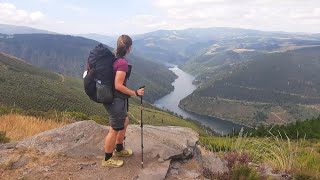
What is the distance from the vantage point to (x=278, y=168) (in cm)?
795

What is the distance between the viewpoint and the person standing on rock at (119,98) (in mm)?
7477

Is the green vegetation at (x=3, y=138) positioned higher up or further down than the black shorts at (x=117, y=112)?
further down

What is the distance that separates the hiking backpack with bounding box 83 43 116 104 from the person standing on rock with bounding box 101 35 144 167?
0.13 meters

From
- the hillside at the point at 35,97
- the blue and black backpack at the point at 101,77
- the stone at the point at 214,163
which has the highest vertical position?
the blue and black backpack at the point at 101,77

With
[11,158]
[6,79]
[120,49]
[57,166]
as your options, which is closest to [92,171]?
[57,166]

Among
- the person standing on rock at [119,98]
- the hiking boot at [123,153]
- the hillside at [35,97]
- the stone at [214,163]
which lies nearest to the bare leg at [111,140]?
the person standing on rock at [119,98]

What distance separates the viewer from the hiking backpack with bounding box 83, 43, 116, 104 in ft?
24.7

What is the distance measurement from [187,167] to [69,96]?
11404 cm

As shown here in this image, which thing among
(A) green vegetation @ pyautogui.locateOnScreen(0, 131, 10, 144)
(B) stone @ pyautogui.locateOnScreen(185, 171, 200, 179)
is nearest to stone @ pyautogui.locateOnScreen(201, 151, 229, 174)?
(B) stone @ pyautogui.locateOnScreen(185, 171, 200, 179)

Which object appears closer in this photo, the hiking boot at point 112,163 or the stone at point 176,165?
the hiking boot at point 112,163

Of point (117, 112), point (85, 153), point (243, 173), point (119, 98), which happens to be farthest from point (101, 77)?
point (243, 173)

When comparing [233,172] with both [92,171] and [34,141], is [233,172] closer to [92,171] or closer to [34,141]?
[92,171]

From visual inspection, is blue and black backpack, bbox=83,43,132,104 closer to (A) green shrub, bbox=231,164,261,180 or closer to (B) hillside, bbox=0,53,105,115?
(A) green shrub, bbox=231,164,261,180

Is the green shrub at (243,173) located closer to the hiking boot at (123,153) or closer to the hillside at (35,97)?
the hiking boot at (123,153)
